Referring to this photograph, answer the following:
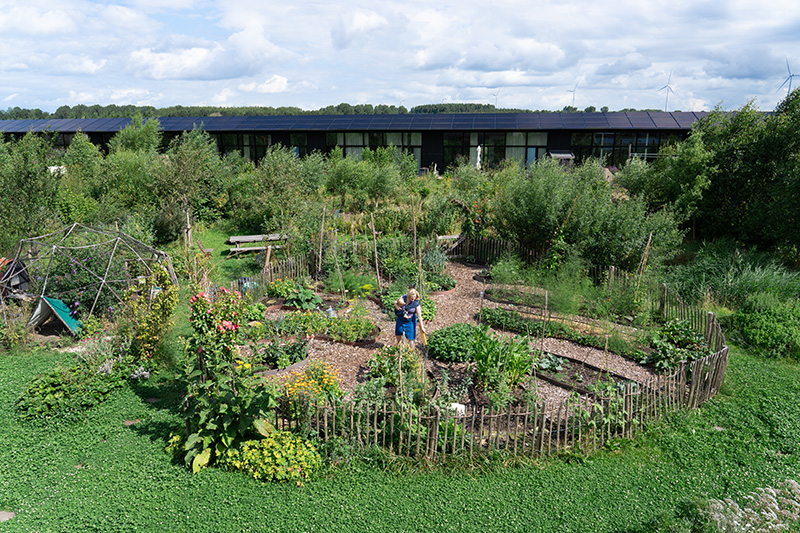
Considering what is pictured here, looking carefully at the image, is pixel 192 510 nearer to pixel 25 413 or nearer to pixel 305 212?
pixel 25 413

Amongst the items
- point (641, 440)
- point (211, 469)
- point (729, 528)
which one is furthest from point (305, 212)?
point (729, 528)

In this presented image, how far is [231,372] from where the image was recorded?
249 inches

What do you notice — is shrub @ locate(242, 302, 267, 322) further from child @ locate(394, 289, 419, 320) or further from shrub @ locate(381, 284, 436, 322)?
child @ locate(394, 289, 419, 320)

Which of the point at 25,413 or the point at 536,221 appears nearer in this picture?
the point at 25,413

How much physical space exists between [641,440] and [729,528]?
2057 mm

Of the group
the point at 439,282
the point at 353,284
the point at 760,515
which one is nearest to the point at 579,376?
the point at 760,515

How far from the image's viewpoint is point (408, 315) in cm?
839

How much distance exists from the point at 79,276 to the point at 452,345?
7.01 m

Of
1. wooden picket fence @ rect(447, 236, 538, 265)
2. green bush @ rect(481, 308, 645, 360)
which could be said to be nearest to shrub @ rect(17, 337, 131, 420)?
green bush @ rect(481, 308, 645, 360)

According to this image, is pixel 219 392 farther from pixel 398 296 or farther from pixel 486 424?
pixel 398 296

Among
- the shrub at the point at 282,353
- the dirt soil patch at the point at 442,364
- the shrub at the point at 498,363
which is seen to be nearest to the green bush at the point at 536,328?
the dirt soil patch at the point at 442,364

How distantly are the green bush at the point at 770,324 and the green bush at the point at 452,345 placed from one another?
5255mm

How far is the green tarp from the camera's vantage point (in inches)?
353

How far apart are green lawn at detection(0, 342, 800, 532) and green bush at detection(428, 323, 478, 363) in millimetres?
2553
